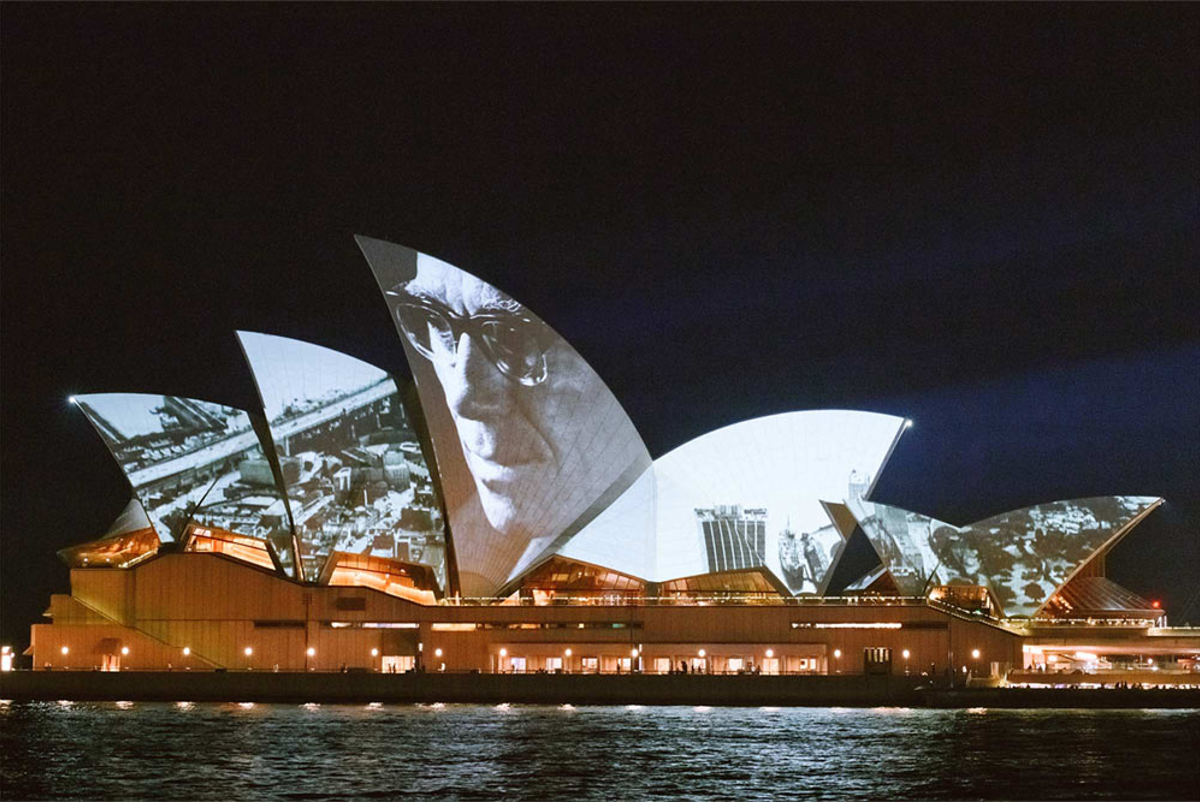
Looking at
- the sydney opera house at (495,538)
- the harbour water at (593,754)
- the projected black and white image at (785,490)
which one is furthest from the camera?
the projected black and white image at (785,490)

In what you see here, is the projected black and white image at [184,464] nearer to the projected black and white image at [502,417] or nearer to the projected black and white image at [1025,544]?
the projected black and white image at [502,417]

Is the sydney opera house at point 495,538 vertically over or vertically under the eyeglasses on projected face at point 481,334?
under

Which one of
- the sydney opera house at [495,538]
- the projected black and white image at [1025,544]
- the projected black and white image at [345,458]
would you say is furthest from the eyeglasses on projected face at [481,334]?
the projected black and white image at [1025,544]

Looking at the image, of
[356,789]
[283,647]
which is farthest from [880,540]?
[356,789]

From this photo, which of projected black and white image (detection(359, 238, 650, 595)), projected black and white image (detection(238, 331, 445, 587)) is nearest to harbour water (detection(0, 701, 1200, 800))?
projected black and white image (detection(238, 331, 445, 587))

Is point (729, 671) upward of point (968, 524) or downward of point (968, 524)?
downward

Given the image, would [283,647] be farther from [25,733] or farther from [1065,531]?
[1065,531]

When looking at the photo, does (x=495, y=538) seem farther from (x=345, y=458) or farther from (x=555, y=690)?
(x=555, y=690)

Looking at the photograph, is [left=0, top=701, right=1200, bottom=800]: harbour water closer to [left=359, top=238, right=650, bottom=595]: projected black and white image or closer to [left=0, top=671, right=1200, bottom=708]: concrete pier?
[left=0, top=671, right=1200, bottom=708]: concrete pier
